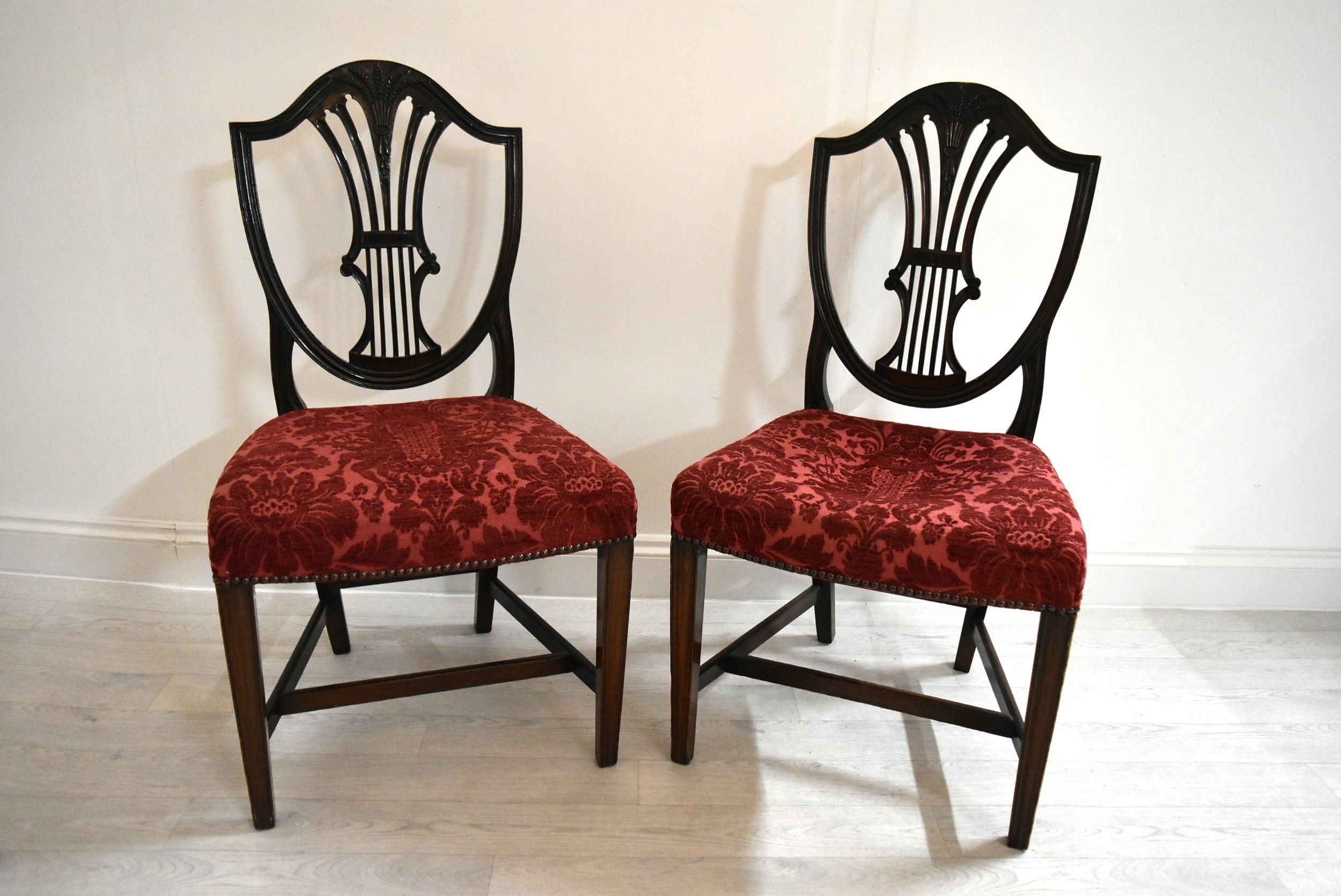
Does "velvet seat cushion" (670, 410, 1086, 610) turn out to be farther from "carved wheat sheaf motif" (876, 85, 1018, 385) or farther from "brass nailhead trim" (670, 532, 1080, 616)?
"carved wheat sheaf motif" (876, 85, 1018, 385)

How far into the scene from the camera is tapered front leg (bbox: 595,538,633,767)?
142 centimetres

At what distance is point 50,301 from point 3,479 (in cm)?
43

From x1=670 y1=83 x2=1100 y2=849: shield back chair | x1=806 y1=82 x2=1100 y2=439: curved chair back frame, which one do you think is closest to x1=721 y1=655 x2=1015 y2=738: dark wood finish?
x1=670 y1=83 x2=1100 y2=849: shield back chair

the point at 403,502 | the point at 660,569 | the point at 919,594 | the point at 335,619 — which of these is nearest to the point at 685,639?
the point at 919,594

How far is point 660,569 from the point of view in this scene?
2.09 metres

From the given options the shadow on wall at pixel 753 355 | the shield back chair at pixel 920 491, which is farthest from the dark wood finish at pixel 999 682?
the shadow on wall at pixel 753 355

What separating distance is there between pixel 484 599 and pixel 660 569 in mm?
403

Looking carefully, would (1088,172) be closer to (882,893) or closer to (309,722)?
(882,893)

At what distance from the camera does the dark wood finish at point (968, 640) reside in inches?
68.8

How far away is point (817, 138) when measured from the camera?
5.39 ft

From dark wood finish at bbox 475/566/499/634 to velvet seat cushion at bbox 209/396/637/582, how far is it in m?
0.46

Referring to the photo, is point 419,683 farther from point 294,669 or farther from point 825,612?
point 825,612

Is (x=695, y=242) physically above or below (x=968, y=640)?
above

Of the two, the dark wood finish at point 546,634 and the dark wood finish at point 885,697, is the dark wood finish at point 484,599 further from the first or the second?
the dark wood finish at point 885,697
